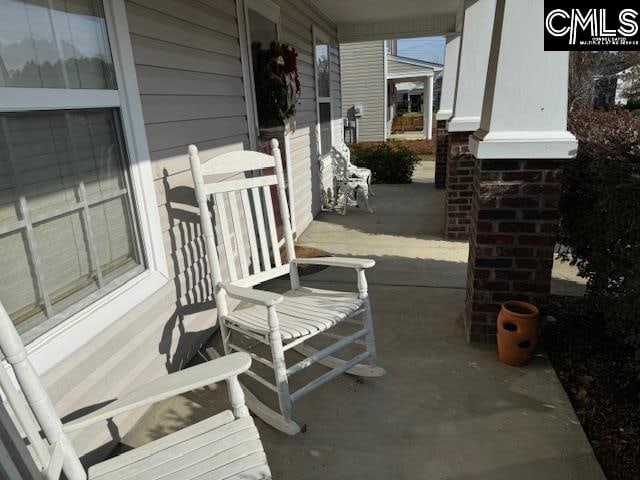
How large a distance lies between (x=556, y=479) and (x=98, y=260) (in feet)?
6.31

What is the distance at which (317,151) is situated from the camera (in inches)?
217

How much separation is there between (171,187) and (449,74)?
4.73 meters

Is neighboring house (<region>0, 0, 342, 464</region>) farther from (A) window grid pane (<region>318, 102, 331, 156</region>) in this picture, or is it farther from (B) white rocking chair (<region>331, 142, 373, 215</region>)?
(B) white rocking chair (<region>331, 142, 373, 215</region>)

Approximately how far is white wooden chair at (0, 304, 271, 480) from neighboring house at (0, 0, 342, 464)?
366 mm

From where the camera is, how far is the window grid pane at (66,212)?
4.56 ft

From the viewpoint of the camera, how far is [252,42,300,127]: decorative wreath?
341cm

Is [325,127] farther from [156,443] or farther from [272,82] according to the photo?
[156,443]

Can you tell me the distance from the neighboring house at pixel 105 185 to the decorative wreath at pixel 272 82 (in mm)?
632

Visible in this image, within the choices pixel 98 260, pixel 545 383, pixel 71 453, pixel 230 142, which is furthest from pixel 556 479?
pixel 230 142

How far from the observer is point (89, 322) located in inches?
63.9

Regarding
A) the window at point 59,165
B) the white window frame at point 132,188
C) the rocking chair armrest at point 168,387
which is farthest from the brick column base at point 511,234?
the window at point 59,165

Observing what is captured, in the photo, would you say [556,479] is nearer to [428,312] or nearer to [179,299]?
[428,312]

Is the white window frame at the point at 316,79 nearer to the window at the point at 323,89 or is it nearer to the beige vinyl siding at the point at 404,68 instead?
the window at the point at 323,89

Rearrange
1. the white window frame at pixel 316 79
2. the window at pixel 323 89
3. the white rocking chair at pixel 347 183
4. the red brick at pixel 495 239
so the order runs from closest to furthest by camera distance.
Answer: the red brick at pixel 495 239 → the white window frame at pixel 316 79 → the window at pixel 323 89 → the white rocking chair at pixel 347 183
